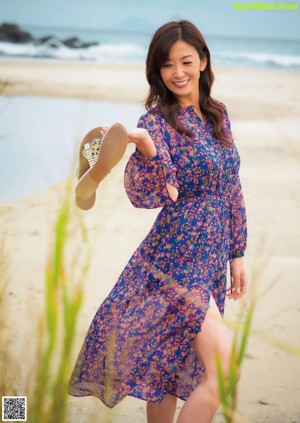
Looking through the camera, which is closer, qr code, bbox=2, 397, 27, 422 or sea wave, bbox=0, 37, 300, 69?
qr code, bbox=2, 397, 27, 422

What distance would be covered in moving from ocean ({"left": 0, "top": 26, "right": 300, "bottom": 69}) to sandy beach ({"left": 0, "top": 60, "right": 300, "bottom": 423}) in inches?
603

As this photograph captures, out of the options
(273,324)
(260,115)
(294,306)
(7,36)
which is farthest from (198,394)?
(7,36)

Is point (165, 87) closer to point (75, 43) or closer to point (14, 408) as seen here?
point (14, 408)

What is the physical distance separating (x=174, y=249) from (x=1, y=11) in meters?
39.8

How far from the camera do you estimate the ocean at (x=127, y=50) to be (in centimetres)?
2805

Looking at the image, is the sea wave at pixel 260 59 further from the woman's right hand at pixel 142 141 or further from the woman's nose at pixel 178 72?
the woman's right hand at pixel 142 141

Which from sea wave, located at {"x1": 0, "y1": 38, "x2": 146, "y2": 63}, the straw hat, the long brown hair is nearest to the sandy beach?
the straw hat

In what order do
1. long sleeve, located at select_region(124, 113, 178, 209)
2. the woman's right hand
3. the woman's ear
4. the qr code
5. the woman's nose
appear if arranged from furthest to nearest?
the woman's ear < the woman's nose < long sleeve, located at select_region(124, 113, 178, 209) < the woman's right hand < the qr code

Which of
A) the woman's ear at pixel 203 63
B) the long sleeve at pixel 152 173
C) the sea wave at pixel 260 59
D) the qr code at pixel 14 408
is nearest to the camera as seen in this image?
the qr code at pixel 14 408

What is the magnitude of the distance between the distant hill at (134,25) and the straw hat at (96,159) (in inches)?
1514

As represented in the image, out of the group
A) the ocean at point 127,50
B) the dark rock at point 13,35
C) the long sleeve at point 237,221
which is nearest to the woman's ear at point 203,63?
the long sleeve at point 237,221

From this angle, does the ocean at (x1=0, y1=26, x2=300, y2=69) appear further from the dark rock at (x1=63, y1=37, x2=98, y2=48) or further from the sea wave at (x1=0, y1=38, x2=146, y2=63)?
the dark rock at (x1=63, y1=37, x2=98, y2=48)

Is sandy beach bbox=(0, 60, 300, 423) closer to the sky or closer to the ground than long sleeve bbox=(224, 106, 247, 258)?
closer to the ground

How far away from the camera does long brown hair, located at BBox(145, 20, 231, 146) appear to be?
2320 mm
